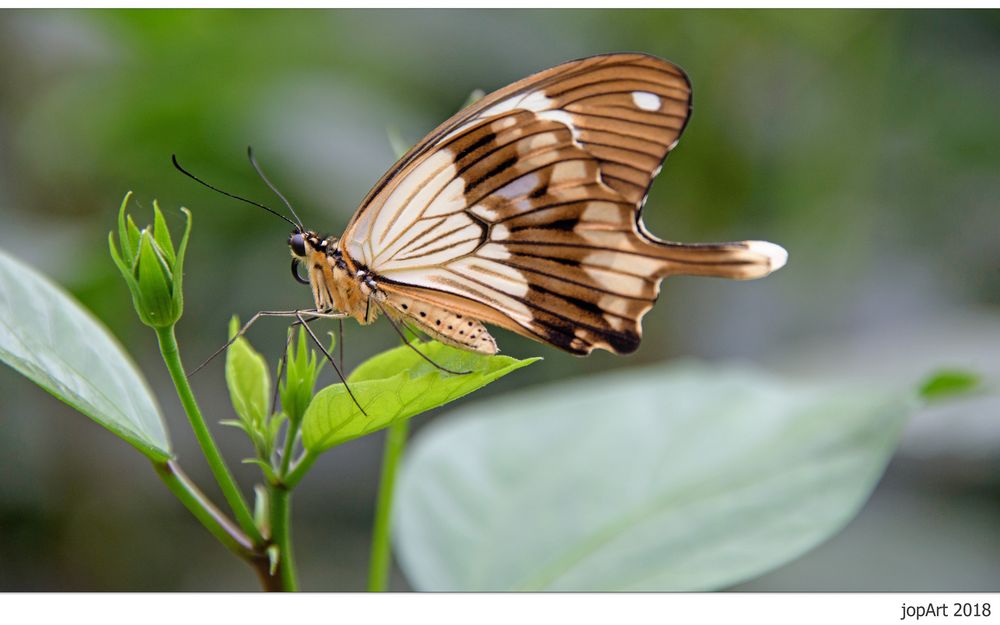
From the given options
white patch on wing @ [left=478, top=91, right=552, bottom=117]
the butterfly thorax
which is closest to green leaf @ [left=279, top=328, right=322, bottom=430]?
the butterfly thorax

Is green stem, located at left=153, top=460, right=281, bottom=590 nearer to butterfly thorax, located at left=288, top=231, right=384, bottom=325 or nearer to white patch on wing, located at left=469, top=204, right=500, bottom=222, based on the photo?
butterfly thorax, located at left=288, top=231, right=384, bottom=325

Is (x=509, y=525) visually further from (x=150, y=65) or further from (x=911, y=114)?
(x=911, y=114)

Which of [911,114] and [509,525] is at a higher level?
[911,114]

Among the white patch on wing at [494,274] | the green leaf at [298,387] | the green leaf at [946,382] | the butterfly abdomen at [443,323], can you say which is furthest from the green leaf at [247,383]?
the green leaf at [946,382]

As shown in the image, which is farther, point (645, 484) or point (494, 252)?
point (645, 484)

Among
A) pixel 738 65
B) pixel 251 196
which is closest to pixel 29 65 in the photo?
pixel 251 196

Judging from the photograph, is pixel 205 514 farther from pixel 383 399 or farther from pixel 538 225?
pixel 538 225

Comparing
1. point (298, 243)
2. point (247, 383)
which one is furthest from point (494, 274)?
point (247, 383)
